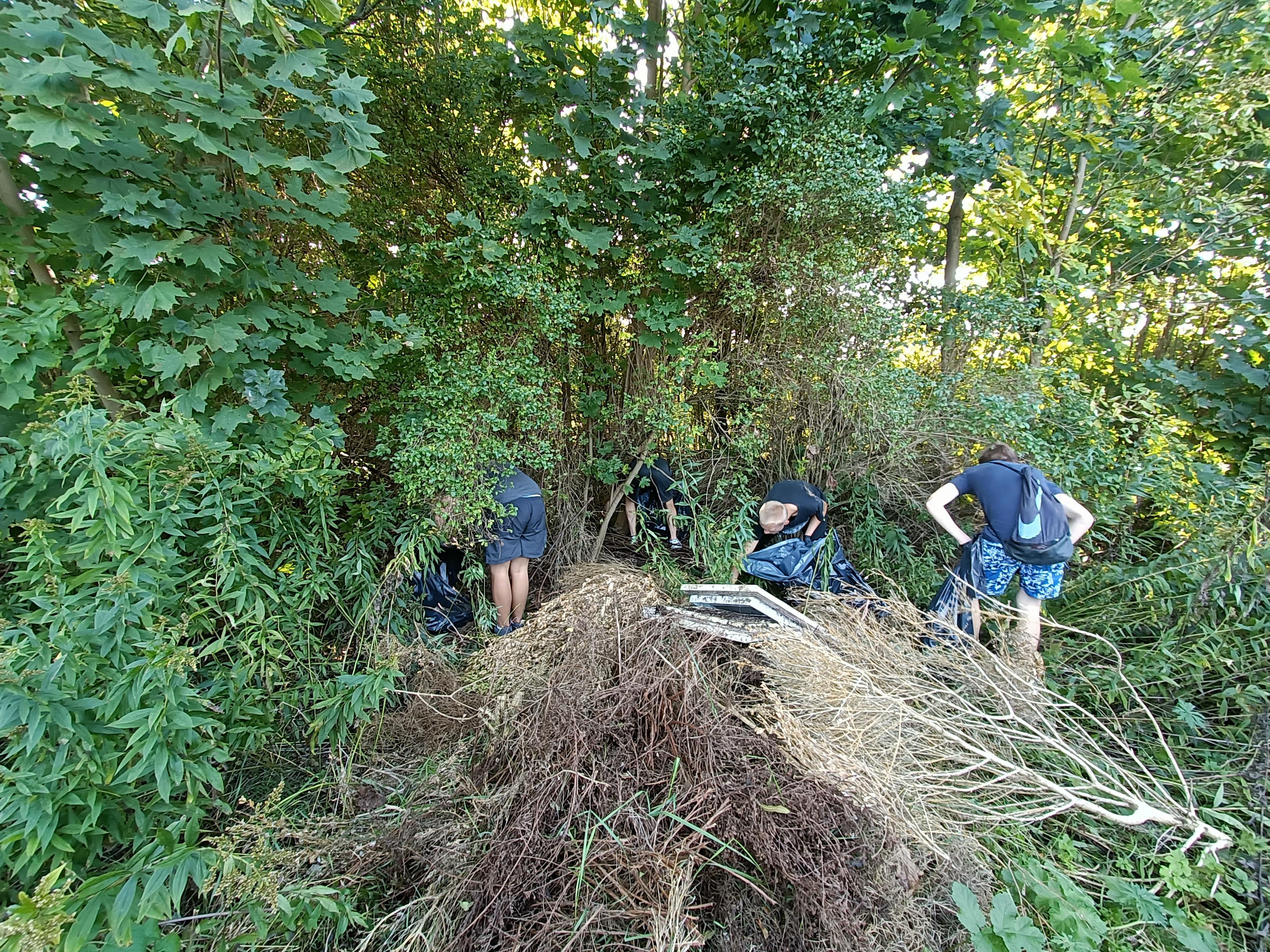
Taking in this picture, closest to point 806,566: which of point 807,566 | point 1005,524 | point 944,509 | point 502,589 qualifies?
point 807,566

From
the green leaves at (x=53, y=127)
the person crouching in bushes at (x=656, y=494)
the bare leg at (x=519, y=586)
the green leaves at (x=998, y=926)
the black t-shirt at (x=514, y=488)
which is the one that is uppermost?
the green leaves at (x=53, y=127)

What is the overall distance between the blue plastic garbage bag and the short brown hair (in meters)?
1.03

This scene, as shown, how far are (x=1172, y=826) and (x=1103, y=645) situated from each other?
1.21 meters

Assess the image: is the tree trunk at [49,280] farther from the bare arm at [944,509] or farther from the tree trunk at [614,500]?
the bare arm at [944,509]

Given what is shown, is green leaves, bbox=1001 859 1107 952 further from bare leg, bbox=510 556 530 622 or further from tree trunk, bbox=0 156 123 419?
tree trunk, bbox=0 156 123 419

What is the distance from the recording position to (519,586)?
330 cm

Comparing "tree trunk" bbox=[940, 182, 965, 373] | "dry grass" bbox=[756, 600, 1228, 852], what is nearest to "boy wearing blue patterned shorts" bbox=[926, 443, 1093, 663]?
"dry grass" bbox=[756, 600, 1228, 852]

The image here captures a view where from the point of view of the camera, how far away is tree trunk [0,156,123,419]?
198 centimetres

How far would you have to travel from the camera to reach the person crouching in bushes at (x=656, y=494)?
388 cm

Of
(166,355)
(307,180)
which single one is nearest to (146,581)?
(166,355)

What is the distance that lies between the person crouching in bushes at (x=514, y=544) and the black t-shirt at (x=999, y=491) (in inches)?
103

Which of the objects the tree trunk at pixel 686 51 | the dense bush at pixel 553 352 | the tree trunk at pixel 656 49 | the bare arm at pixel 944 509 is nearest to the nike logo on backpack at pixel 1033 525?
the bare arm at pixel 944 509

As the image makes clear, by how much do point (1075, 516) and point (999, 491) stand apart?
A: 486 millimetres

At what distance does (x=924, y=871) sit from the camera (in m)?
1.74
